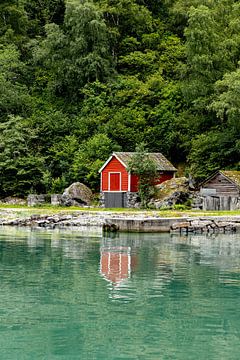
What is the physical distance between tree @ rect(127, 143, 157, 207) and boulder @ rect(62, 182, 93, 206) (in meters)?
4.41

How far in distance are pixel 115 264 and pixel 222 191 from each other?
78.1 feet

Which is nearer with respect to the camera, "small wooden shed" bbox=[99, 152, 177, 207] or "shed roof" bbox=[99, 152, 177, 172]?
"small wooden shed" bbox=[99, 152, 177, 207]

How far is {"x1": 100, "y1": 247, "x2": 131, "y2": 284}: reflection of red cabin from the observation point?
21.5m

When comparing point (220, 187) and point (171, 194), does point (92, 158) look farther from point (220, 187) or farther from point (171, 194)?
point (220, 187)

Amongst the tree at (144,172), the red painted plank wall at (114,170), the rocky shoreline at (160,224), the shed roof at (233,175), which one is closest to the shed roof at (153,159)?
the red painted plank wall at (114,170)

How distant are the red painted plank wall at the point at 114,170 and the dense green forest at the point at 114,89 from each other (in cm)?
180

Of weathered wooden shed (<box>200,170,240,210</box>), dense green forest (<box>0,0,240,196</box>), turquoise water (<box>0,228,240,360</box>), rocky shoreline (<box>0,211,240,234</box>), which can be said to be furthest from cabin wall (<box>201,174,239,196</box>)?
turquoise water (<box>0,228,240,360</box>)

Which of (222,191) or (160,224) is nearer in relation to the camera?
(160,224)

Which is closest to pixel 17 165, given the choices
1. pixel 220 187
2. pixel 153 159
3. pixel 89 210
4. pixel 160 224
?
pixel 153 159

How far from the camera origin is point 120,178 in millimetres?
51281

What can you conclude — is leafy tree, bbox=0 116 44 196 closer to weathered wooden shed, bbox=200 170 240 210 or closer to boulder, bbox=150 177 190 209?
boulder, bbox=150 177 190 209

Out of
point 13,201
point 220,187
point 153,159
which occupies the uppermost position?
point 153,159

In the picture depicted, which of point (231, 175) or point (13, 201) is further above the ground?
point (231, 175)

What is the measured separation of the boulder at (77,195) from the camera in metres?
50.4
